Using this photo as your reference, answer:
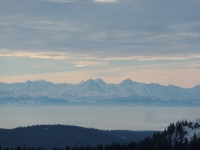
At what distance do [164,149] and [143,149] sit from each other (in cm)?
599

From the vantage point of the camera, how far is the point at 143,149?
133 m

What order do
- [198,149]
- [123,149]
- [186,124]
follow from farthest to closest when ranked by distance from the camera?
[186,124] → [123,149] → [198,149]

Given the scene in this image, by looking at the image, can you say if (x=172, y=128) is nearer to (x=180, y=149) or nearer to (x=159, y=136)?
(x=159, y=136)

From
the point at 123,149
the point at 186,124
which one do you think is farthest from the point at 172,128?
the point at 123,149

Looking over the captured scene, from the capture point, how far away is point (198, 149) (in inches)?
5059

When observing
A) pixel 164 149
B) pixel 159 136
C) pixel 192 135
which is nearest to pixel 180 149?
pixel 164 149

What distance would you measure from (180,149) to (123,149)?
16795mm

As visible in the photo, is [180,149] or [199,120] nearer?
[180,149]

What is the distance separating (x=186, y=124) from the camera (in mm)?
152250

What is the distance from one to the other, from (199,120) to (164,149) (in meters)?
31.2

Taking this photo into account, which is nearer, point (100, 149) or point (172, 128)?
point (100, 149)

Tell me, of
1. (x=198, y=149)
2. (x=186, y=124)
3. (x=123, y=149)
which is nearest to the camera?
(x=198, y=149)

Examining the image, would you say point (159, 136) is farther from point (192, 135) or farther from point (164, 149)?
point (164, 149)

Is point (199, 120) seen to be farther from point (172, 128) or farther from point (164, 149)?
point (164, 149)
